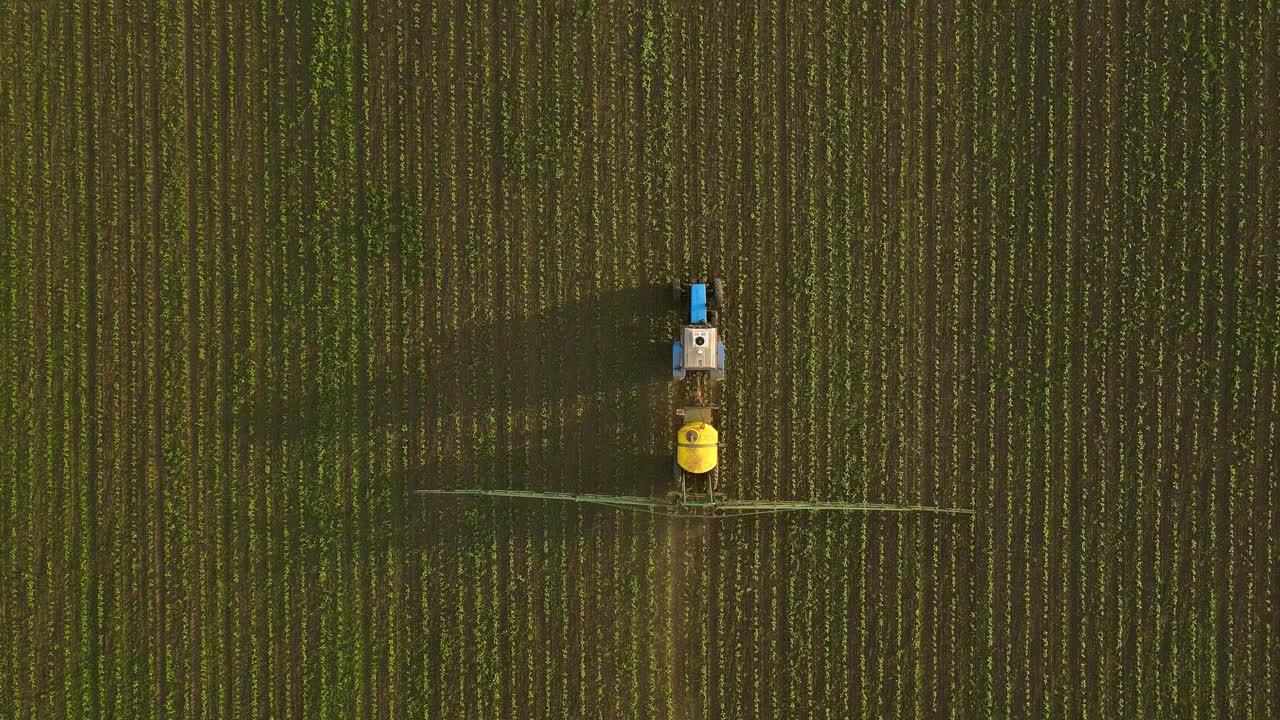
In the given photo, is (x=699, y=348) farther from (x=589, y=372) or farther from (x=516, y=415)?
(x=516, y=415)

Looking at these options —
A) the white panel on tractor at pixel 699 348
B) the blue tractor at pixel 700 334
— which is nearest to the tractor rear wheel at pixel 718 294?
the blue tractor at pixel 700 334

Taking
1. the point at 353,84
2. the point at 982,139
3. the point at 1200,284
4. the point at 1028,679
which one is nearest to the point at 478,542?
the point at 353,84

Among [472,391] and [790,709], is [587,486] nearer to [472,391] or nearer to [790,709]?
[472,391]

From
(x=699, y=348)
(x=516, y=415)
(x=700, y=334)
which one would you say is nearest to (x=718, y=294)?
(x=700, y=334)

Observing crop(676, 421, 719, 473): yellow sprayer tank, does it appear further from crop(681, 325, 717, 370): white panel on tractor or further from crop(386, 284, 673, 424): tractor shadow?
crop(386, 284, 673, 424): tractor shadow

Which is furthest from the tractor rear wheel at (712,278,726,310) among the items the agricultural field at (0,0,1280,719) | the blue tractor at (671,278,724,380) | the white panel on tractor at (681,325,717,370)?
the white panel on tractor at (681,325,717,370)

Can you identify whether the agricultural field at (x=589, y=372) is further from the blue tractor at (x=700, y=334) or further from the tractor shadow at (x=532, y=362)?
the blue tractor at (x=700, y=334)

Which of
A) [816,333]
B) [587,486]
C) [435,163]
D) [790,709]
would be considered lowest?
[790,709]
